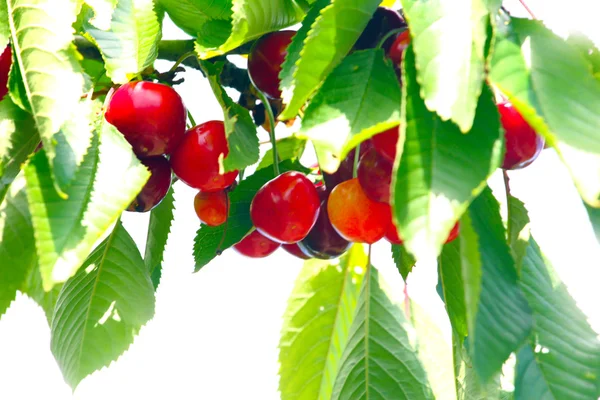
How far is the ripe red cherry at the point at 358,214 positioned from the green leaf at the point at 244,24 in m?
0.21

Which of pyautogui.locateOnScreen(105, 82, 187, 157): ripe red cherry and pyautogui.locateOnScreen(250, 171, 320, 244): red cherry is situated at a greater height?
pyautogui.locateOnScreen(105, 82, 187, 157): ripe red cherry

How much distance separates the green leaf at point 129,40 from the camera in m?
0.80

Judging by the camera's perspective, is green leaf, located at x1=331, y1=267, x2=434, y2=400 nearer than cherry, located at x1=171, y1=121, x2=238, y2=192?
No

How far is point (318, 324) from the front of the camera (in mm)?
1202

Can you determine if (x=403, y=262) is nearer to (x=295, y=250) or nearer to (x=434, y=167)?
(x=295, y=250)

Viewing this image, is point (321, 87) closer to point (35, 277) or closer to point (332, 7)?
point (332, 7)

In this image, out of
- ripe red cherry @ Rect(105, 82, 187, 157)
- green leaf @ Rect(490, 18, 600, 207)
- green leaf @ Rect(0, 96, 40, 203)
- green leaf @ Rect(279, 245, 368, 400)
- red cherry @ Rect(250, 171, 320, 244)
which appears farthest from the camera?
green leaf @ Rect(279, 245, 368, 400)

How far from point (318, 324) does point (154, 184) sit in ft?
1.45

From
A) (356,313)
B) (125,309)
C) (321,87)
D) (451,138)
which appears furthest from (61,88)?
(356,313)

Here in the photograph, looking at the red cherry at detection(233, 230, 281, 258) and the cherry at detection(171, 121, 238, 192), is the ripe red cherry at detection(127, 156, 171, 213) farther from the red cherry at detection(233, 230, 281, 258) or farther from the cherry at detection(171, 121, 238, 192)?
the red cherry at detection(233, 230, 281, 258)

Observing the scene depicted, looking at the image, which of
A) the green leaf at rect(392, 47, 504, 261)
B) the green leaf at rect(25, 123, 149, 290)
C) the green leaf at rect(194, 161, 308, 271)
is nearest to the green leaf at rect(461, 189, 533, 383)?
the green leaf at rect(392, 47, 504, 261)

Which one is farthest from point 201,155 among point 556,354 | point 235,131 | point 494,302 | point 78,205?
point 556,354

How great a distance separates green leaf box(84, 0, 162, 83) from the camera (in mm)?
800

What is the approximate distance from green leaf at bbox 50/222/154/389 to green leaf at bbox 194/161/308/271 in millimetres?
114
